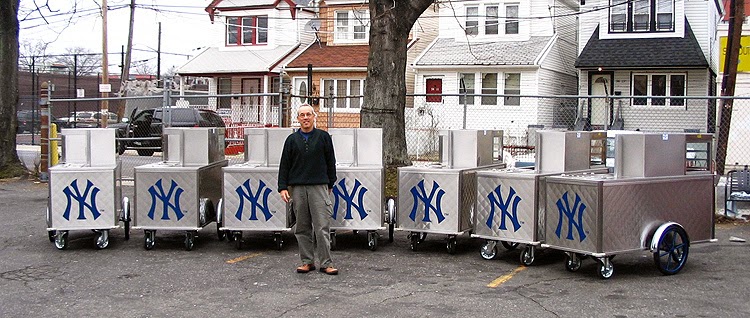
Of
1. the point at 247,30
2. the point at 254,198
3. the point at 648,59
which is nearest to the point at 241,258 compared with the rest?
the point at 254,198

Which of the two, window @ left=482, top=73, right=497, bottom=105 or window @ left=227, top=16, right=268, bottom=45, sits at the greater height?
window @ left=227, top=16, right=268, bottom=45

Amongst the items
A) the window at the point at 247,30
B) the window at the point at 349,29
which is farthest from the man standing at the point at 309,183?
the window at the point at 247,30

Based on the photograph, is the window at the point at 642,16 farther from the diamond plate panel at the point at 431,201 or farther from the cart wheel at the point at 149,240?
the cart wheel at the point at 149,240

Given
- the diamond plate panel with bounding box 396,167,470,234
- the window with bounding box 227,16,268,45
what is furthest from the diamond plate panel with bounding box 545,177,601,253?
the window with bounding box 227,16,268,45

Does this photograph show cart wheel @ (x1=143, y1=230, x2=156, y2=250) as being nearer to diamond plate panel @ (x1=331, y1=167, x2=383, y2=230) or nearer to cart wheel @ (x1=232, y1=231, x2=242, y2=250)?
cart wheel @ (x1=232, y1=231, x2=242, y2=250)

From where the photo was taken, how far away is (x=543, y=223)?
877 cm

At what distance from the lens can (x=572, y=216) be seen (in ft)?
27.4

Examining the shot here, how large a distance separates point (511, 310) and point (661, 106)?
76.9ft

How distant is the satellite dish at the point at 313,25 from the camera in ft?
114

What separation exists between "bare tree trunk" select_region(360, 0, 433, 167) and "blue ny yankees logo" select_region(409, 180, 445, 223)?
123 inches

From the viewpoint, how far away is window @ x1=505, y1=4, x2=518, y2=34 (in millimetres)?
31031

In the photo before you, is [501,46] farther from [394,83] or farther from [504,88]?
[394,83]

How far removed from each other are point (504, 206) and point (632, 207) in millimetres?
1453

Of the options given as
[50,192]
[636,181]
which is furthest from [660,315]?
[50,192]
